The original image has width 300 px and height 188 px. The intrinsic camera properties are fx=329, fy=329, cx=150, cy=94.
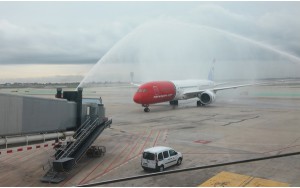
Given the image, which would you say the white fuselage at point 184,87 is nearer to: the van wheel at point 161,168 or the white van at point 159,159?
the white van at point 159,159

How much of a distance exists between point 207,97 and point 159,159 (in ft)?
125

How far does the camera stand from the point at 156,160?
19.5m

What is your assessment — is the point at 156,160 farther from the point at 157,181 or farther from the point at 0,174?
the point at 0,174

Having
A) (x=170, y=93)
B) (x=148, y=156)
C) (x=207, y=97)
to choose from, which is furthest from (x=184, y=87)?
(x=148, y=156)

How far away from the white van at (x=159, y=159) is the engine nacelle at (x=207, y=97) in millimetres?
36272

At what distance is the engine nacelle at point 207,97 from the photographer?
56156mm

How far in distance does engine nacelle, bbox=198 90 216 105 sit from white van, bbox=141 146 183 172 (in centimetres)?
3627

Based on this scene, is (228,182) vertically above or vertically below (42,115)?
below

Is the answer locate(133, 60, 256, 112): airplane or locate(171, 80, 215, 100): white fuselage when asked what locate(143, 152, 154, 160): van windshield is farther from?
locate(171, 80, 215, 100): white fuselage

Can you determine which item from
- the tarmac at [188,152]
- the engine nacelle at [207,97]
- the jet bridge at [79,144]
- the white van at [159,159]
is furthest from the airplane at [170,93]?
the white van at [159,159]

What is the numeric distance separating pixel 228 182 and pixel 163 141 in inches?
470

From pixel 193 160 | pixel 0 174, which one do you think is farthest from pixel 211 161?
pixel 0 174

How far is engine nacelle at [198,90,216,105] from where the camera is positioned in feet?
184

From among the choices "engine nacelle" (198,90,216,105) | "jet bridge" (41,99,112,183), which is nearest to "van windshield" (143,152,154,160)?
"jet bridge" (41,99,112,183)
